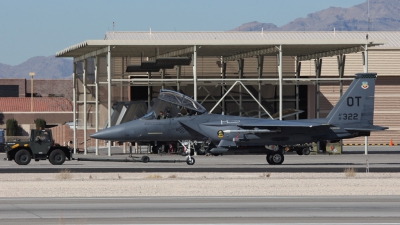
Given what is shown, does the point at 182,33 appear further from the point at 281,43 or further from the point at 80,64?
the point at 281,43

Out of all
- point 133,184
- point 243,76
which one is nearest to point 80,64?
point 243,76

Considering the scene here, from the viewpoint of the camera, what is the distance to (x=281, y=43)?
44.1 metres

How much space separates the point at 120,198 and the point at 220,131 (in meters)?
14.1

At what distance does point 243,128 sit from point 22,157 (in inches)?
394

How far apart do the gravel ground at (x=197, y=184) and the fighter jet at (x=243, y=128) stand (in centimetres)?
558

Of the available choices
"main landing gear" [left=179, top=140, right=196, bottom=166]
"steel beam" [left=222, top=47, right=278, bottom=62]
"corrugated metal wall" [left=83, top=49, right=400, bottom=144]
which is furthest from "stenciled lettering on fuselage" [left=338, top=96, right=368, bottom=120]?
"corrugated metal wall" [left=83, top=49, right=400, bottom=144]

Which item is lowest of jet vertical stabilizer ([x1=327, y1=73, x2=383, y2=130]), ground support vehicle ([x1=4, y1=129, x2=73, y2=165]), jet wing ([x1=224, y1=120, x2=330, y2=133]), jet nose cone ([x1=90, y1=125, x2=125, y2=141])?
ground support vehicle ([x1=4, y1=129, x2=73, y2=165])

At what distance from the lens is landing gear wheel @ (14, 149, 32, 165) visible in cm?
3531

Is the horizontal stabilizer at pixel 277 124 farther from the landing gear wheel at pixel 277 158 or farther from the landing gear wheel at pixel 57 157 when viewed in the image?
the landing gear wheel at pixel 57 157

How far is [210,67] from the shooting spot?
56.5 metres

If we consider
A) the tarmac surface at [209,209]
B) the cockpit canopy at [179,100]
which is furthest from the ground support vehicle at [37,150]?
the tarmac surface at [209,209]

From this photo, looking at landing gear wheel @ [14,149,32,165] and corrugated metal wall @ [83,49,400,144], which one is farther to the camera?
corrugated metal wall @ [83,49,400,144]

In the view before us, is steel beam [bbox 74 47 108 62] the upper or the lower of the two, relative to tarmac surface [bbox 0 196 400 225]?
upper

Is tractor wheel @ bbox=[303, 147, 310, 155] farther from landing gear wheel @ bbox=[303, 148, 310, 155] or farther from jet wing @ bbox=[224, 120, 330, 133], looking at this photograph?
jet wing @ bbox=[224, 120, 330, 133]
